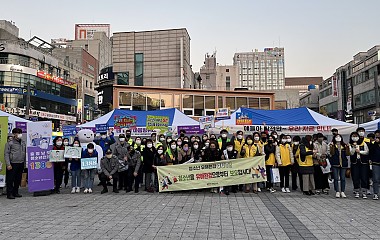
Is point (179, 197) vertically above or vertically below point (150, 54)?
below

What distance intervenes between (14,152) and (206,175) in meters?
5.92

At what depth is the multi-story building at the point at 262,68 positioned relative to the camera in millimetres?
165750

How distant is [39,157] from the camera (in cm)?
972

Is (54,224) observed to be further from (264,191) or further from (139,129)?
(139,129)

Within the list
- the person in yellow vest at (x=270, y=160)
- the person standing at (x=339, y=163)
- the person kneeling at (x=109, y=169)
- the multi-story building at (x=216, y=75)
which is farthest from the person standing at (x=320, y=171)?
the multi-story building at (x=216, y=75)

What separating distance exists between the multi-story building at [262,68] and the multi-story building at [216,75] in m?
71.3

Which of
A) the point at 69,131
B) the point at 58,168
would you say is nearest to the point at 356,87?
the point at 69,131

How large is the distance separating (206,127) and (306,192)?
5.94 metres

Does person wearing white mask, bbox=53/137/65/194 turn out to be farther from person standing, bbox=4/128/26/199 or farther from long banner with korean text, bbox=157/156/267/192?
long banner with korean text, bbox=157/156/267/192

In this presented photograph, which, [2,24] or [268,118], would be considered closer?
[268,118]

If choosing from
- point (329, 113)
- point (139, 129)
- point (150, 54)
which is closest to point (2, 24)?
point (150, 54)

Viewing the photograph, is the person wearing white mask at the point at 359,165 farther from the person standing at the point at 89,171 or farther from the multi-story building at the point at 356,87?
the multi-story building at the point at 356,87

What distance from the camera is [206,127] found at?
14.5 m

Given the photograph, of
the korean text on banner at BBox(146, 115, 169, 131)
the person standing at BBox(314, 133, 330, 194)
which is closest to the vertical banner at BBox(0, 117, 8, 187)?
the korean text on banner at BBox(146, 115, 169, 131)
